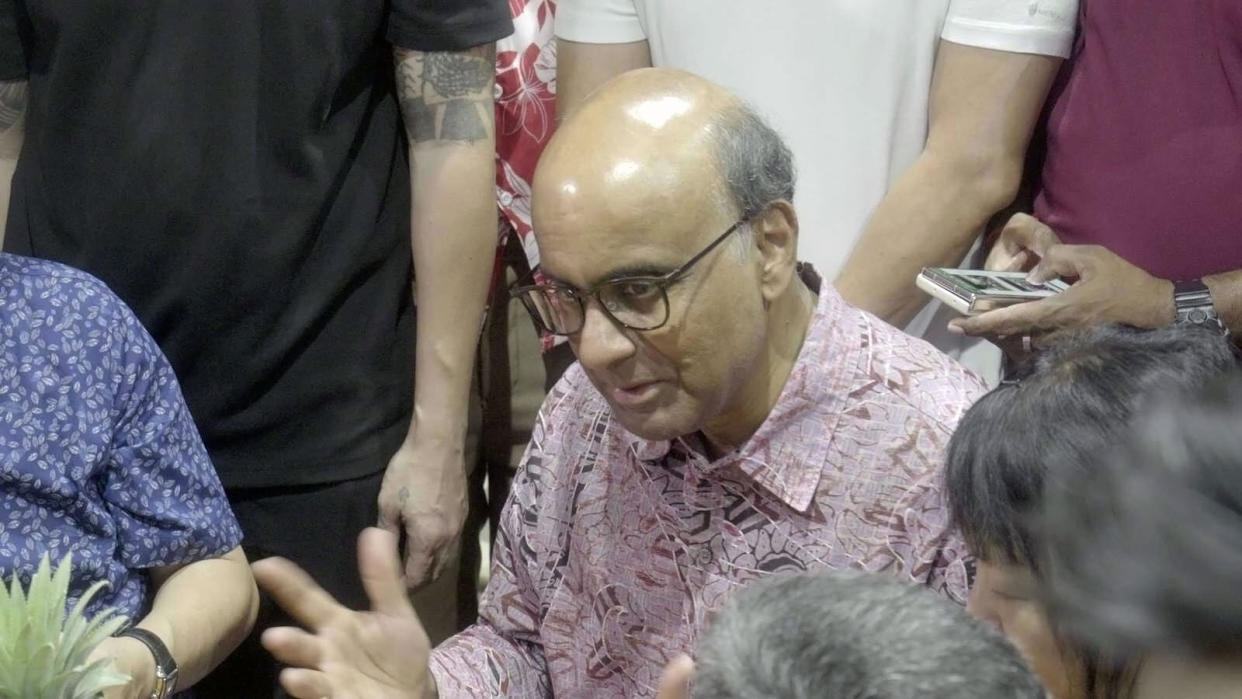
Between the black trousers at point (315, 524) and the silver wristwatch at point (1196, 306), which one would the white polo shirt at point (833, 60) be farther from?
the black trousers at point (315, 524)

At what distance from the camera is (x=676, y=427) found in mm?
1795

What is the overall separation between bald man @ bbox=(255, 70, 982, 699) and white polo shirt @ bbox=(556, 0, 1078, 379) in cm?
46

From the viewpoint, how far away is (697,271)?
68.9 inches

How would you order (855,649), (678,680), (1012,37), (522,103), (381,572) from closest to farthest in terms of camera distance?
(855,649) < (678,680) < (381,572) < (1012,37) < (522,103)

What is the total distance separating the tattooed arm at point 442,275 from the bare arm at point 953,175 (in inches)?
22.3

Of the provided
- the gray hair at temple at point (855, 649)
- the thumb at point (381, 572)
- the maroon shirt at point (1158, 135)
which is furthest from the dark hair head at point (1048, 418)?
the maroon shirt at point (1158, 135)

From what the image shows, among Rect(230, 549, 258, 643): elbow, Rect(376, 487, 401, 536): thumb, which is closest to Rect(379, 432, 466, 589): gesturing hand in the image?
Rect(376, 487, 401, 536): thumb

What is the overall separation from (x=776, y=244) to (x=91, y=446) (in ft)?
2.95

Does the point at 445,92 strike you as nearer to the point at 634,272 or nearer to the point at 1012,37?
the point at 634,272

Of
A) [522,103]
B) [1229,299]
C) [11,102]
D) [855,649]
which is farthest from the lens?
[522,103]

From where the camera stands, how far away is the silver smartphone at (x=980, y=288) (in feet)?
6.98

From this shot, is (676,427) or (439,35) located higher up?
(439,35)

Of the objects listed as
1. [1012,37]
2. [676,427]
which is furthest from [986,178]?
[676,427]

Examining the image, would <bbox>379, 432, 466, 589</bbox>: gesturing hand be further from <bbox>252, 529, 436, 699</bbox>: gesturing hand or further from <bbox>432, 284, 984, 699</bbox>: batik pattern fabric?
<bbox>252, 529, 436, 699</bbox>: gesturing hand
